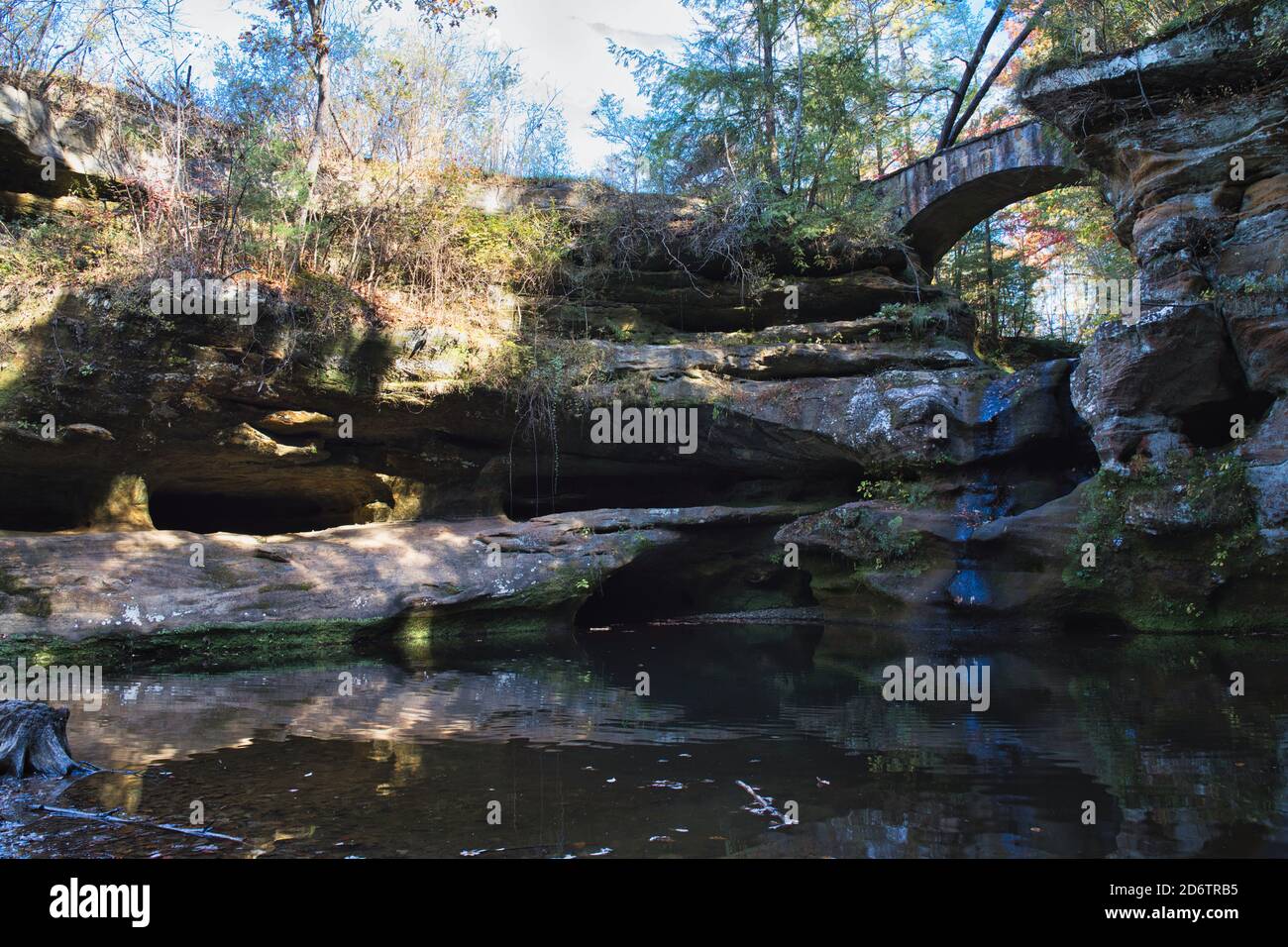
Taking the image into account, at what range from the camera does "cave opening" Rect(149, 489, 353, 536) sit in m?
14.1

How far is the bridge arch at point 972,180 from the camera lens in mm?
14141

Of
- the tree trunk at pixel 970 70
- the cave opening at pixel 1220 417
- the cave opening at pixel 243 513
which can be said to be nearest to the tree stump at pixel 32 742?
the cave opening at pixel 243 513

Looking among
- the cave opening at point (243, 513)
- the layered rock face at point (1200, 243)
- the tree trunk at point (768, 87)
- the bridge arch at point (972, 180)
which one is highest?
the tree trunk at point (768, 87)

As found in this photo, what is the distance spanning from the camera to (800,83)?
15805mm

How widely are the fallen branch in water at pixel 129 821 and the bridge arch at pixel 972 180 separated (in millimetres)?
15217

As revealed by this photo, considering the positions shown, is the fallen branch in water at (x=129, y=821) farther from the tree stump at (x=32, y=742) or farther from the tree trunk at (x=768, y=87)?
the tree trunk at (x=768, y=87)

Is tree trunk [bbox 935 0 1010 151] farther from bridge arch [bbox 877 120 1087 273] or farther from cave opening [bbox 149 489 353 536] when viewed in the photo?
cave opening [bbox 149 489 353 536]

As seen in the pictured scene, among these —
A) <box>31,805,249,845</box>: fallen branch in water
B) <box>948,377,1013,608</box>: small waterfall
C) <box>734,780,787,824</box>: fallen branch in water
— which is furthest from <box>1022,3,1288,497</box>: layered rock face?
<box>31,805,249,845</box>: fallen branch in water

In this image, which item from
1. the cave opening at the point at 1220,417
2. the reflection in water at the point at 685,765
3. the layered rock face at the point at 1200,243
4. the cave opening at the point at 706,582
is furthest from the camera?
the cave opening at the point at 706,582

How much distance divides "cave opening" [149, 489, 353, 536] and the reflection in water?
6.21m

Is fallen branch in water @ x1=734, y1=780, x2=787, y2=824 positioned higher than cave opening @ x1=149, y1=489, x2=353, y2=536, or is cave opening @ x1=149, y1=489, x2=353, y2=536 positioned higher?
cave opening @ x1=149, y1=489, x2=353, y2=536

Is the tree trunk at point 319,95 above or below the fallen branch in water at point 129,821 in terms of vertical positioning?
above

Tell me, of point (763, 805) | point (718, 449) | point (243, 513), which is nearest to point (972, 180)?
point (718, 449)

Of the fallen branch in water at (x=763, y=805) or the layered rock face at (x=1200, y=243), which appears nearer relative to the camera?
the fallen branch in water at (x=763, y=805)
